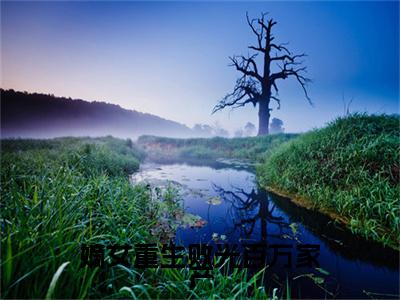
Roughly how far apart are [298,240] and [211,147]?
640 inches

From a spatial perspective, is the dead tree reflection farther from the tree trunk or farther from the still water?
the tree trunk

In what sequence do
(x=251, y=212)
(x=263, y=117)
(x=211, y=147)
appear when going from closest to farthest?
(x=251, y=212)
(x=263, y=117)
(x=211, y=147)

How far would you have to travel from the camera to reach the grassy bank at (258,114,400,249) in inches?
128

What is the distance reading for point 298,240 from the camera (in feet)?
10.7

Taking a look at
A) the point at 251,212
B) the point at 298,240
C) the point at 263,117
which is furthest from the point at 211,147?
the point at 298,240

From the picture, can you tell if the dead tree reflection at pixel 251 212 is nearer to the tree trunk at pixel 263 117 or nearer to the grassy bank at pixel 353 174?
the grassy bank at pixel 353 174

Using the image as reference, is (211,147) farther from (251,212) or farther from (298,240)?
(298,240)

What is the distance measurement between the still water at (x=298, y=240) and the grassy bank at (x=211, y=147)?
814cm

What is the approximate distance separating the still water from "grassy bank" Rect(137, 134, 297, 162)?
814 centimetres

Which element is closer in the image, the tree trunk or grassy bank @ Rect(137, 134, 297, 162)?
grassy bank @ Rect(137, 134, 297, 162)

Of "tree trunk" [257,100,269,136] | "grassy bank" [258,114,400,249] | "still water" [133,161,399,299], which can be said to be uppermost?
"tree trunk" [257,100,269,136]

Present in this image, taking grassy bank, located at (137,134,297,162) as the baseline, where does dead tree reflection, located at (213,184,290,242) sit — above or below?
below

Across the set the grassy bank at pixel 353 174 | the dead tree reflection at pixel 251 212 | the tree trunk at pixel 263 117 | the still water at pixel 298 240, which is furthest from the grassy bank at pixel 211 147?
the still water at pixel 298 240

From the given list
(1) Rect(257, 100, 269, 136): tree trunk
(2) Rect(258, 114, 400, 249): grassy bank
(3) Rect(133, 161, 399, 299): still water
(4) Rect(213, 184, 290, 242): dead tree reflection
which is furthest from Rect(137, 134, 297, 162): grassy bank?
(3) Rect(133, 161, 399, 299): still water
